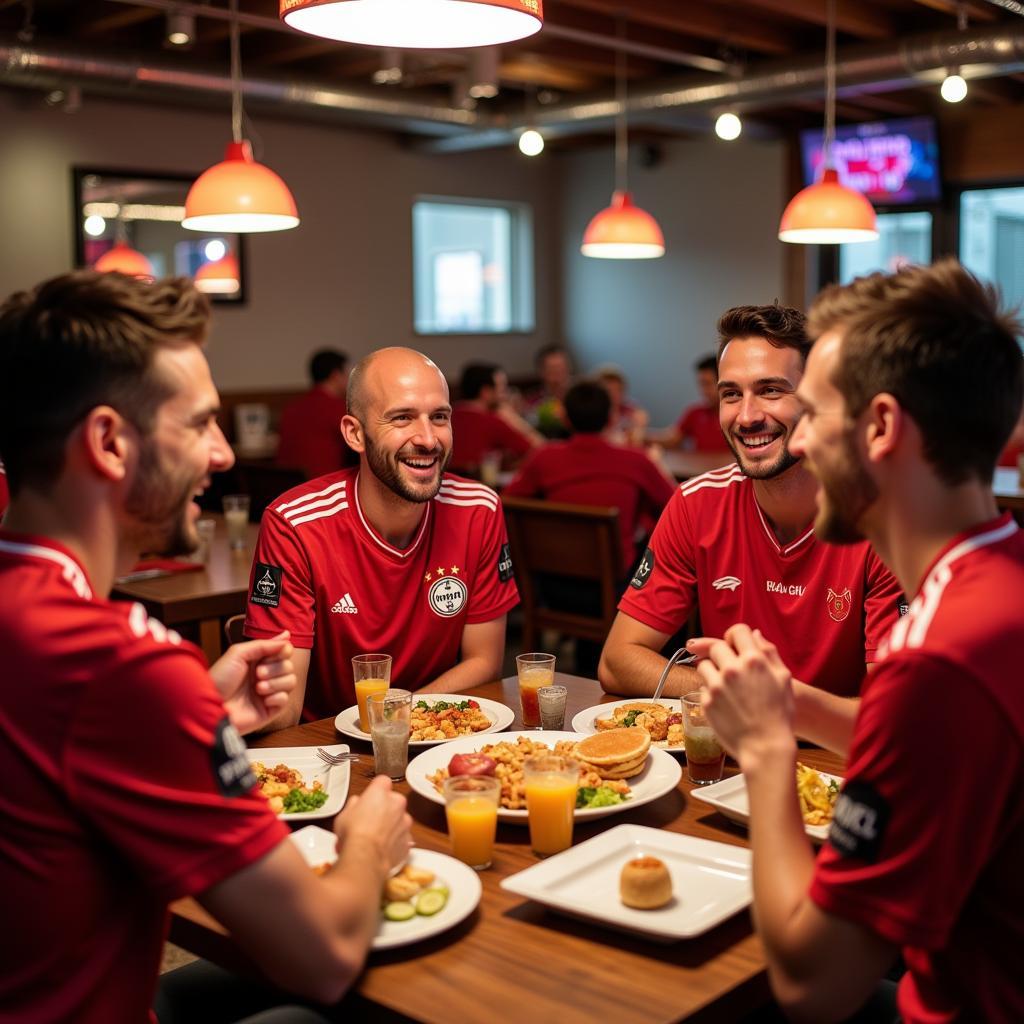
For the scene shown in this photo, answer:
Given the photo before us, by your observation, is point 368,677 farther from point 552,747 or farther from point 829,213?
point 829,213

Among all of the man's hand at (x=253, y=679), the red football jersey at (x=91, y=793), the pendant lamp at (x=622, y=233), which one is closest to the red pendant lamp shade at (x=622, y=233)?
the pendant lamp at (x=622, y=233)

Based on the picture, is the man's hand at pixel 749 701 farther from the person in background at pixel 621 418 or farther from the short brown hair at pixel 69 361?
the person in background at pixel 621 418

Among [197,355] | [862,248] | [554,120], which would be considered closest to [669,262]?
[862,248]

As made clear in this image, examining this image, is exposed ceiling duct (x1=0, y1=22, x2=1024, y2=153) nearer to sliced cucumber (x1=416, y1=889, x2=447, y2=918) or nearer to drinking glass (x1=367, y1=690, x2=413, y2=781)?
drinking glass (x1=367, y1=690, x2=413, y2=781)

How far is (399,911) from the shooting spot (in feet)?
5.01

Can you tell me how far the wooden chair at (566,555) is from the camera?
4.43 metres

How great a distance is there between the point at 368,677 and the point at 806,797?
2.76 ft

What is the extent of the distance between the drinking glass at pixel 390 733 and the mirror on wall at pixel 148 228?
19.9 feet

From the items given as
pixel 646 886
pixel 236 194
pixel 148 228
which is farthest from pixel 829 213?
pixel 148 228

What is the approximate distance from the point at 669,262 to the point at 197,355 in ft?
29.9

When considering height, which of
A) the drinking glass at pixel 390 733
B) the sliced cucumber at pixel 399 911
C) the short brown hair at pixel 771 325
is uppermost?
the short brown hair at pixel 771 325

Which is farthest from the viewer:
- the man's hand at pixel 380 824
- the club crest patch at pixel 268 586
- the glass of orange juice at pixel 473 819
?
the club crest patch at pixel 268 586

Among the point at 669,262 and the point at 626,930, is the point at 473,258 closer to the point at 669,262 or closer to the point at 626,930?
the point at 669,262

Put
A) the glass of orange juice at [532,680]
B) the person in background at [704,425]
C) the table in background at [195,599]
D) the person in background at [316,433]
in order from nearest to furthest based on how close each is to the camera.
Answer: the glass of orange juice at [532,680] < the table in background at [195,599] < the person in background at [316,433] < the person in background at [704,425]
